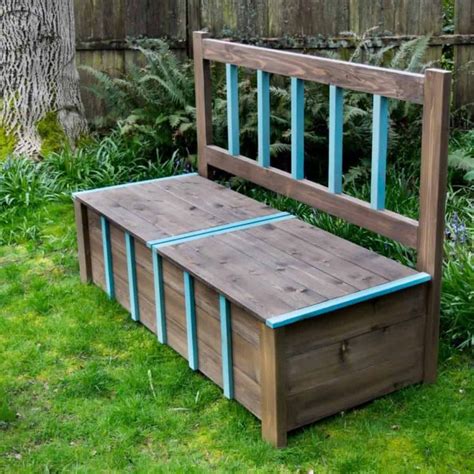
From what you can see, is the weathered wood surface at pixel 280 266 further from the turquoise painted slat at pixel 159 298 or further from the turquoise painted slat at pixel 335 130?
the turquoise painted slat at pixel 335 130

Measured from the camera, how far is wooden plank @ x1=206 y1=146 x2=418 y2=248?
3822 mm

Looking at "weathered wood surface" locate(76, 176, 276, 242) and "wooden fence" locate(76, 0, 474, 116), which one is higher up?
"wooden fence" locate(76, 0, 474, 116)

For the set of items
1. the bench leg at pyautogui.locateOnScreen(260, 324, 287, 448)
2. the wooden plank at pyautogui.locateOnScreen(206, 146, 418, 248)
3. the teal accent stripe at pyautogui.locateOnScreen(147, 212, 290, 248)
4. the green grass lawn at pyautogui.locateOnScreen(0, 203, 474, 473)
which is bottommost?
the green grass lawn at pyautogui.locateOnScreen(0, 203, 474, 473)

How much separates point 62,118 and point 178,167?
106 cm

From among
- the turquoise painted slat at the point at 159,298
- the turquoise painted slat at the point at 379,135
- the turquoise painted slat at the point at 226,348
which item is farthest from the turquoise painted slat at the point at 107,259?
the turquoise painted slat at the point at 379,135

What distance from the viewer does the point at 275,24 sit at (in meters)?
7.29

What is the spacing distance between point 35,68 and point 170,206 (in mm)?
2344

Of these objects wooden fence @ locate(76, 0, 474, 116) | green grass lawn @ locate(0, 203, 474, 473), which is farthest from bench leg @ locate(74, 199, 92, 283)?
wooden fence @ locate(76, 0, 474, 116)

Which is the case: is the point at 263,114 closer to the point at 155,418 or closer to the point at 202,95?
the point at 202,95

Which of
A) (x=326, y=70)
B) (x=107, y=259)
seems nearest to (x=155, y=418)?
(x=107, y=259)

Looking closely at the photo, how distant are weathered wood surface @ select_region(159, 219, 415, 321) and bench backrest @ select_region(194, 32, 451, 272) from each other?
6.4 inches

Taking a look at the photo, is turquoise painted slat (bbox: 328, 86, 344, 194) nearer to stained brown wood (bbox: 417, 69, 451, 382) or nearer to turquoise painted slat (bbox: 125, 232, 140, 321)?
stained brown wood (bbox: 417, 69, 451, 382)

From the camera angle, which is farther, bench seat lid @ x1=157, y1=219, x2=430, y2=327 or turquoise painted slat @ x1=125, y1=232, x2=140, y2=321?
turquoise painted slat @ x1=125, y1=232, x2=140, y2=321

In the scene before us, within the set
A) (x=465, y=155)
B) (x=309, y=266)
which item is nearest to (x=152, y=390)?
(x=309, y=266)
